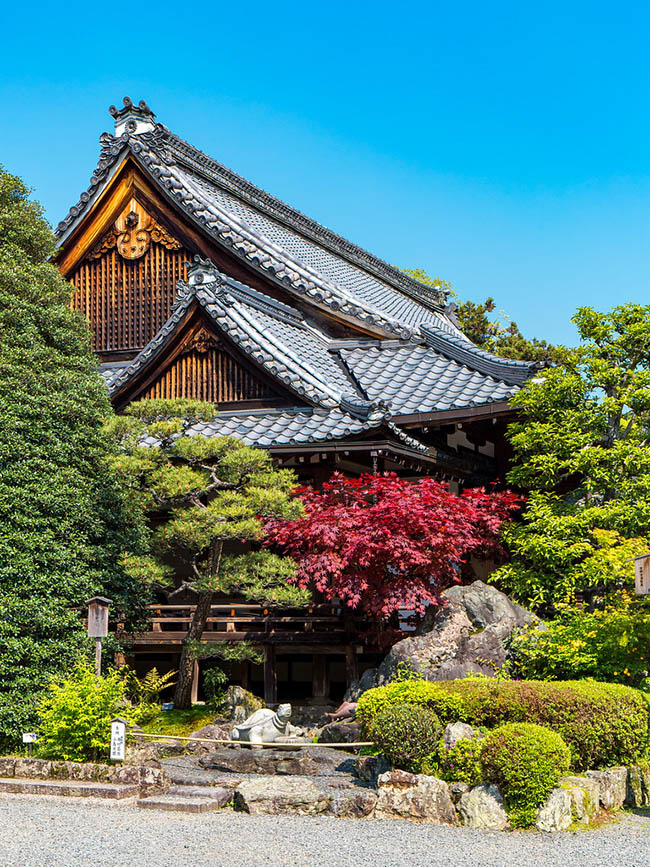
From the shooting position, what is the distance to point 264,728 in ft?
38.0

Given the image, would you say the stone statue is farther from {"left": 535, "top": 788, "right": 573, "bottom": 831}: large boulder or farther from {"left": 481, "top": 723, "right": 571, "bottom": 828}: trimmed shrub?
{"left": 535, "top": 788, "right": 573, "bottom": 831}: large boulder

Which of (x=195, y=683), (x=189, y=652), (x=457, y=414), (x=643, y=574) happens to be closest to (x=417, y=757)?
(x=643, y=574)

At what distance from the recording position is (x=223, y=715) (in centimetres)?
1341

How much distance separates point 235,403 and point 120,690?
7.35 metres

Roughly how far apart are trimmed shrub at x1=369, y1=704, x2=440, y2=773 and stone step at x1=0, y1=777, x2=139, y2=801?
8.57 ft

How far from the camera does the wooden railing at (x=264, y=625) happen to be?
13.9 m

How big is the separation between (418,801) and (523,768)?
105 centimetres

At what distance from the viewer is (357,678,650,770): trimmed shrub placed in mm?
9648

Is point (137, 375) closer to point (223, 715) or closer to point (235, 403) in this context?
point (235, 403)

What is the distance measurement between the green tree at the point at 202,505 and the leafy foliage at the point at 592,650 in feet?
10.1

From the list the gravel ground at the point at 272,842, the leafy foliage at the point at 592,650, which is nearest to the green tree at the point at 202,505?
the leafy foliage at the point at 592,650

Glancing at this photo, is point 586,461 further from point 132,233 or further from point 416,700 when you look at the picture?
point 132,233

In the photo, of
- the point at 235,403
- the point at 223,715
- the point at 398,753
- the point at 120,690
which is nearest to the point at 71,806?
the point at 120,690

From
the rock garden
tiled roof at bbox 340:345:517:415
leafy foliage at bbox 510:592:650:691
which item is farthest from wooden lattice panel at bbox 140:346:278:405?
leafy foliage at bbox 510:592:650:691
